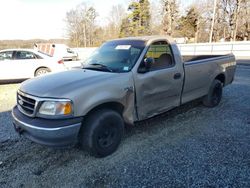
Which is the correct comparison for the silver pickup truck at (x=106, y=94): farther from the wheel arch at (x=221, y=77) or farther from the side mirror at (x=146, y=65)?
the wheel arch at (x=221, y=77)

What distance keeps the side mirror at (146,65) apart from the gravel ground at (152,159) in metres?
1.30

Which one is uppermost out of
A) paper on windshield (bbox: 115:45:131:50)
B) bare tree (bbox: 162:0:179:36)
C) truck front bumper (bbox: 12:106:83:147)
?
bare tree (bbox: 162:0:179:36)

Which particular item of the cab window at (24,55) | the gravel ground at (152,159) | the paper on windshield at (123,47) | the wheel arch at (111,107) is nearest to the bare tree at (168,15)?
the cab window at (24,55)

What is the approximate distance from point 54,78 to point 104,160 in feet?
5.04

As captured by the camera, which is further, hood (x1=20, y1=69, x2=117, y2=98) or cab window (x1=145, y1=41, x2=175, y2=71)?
cab window (x1=145, y1=41, x2=175, y2=71)

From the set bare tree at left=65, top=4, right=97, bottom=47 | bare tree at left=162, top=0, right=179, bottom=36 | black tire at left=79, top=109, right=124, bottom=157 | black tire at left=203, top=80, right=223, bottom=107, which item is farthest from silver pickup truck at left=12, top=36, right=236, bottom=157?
bare tree at left=65, top=4, right=97, bottom=47

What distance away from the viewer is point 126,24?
47844 mm

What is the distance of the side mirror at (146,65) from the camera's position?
3.59 meters

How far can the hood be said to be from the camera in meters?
2.97

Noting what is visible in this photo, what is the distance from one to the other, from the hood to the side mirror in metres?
0.51

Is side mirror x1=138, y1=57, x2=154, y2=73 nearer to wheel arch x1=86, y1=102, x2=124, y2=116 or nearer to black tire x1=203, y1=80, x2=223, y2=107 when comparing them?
wheel arch x1=86, y1=102, x2=124, y2=116

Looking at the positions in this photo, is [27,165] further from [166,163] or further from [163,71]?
[163,71]

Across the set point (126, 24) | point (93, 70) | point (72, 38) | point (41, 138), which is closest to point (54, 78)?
point (93, 70)

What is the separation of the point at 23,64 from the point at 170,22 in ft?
71.3
